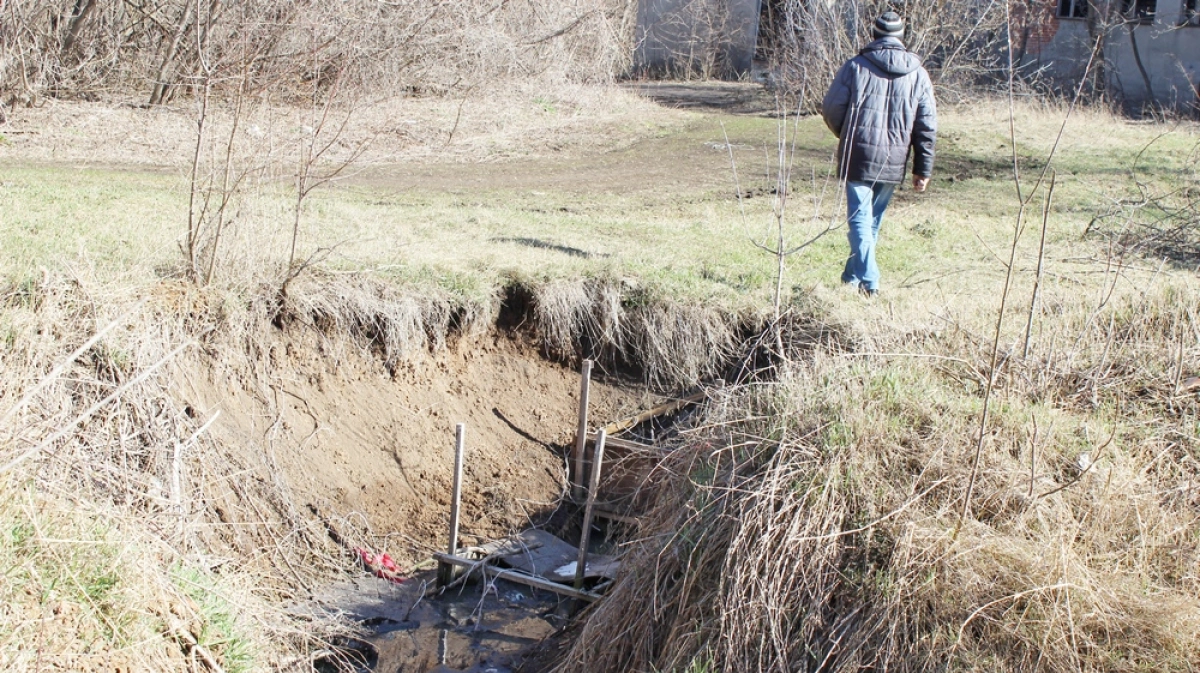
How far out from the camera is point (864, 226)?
7.66 m

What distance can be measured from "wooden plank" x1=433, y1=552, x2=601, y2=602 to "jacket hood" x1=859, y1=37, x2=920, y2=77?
158 inches

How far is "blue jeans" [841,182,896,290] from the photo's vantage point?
25.2 feet

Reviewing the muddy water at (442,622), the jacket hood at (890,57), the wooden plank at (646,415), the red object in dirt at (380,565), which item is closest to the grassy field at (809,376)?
the wooden plank at (646,415)

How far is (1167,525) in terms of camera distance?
5086 mm

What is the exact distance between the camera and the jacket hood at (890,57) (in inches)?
297

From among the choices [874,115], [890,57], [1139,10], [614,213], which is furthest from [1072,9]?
[874,115]

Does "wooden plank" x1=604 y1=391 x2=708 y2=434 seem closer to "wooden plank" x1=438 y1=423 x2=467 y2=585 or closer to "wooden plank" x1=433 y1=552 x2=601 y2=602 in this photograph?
"wooden plank" x1=433 y1=552 x2=601 y2=602

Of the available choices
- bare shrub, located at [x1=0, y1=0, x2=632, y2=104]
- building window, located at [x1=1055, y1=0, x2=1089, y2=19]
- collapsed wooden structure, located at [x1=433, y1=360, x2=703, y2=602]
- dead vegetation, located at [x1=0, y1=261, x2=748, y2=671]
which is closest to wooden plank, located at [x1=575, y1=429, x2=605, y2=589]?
collapsed wooden structure, located at [x1=433, y1=360, x2=703, y2=602]

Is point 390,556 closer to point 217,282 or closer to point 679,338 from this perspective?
point 217,282

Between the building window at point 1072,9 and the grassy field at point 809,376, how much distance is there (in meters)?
12.1

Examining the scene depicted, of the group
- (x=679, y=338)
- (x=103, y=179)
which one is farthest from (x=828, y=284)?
(x=103, y=179)

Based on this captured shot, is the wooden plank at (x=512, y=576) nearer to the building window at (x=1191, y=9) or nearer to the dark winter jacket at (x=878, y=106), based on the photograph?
the dark winter jacket at (x=878, y=106)

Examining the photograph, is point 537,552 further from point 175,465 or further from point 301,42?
point 301,42

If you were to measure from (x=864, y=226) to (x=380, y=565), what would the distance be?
3.88 m
